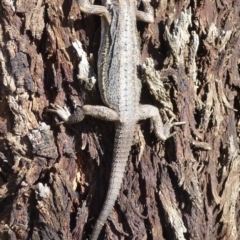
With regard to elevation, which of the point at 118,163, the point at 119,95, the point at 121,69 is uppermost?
the point at 121,69

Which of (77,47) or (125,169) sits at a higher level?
(77,47)

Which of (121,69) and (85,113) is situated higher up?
(121,69)

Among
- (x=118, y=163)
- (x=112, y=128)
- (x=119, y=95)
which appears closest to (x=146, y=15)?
(x=119, y=95)

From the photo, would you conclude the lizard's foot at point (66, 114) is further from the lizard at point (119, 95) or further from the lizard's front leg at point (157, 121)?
the lizard's front leg at point (157, 121)

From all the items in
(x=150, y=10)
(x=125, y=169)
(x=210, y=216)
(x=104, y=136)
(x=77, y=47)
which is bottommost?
(x=210, y=216)

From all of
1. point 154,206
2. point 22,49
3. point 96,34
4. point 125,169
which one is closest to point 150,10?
point 96,34

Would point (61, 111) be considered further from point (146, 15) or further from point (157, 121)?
point (146, 15)

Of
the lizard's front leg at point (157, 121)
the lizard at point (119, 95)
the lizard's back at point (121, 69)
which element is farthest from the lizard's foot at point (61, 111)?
the lizard's front leg at point (157, 121)

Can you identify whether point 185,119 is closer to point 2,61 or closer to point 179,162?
point 179,162
